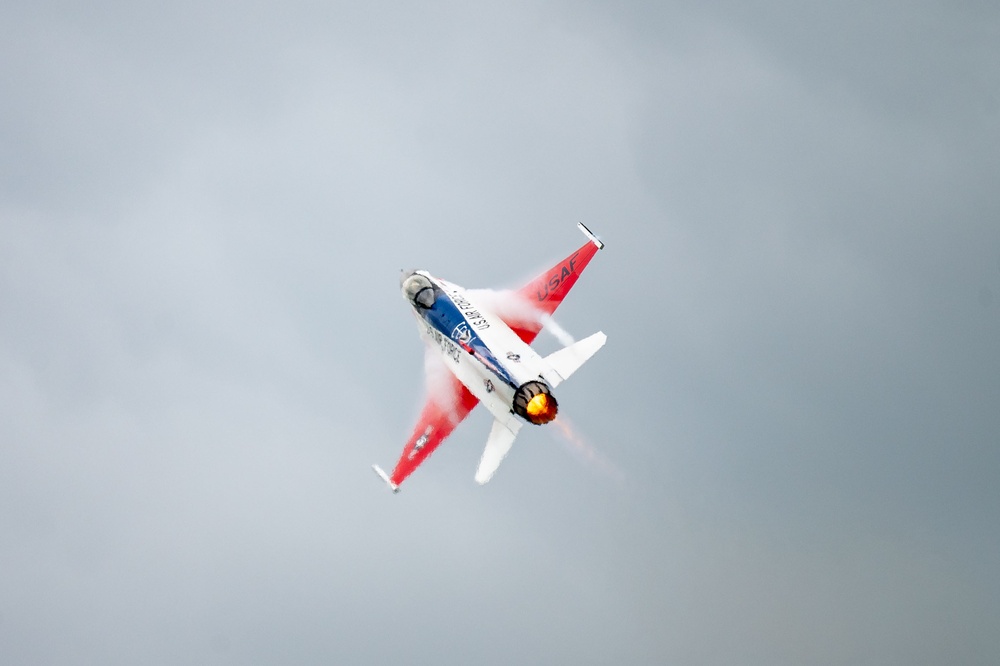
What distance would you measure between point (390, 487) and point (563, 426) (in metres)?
9.90

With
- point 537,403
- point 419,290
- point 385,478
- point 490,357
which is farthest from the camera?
point 419,290

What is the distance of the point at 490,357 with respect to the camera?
251 feet

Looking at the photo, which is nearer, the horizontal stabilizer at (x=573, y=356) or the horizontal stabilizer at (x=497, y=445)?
the horizontal stabilizer at (x=497, y=445)

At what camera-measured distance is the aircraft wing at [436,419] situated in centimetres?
8031

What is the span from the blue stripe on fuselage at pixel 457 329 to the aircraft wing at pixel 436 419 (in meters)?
2.64

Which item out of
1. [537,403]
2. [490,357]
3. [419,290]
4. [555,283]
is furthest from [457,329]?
[555,283]

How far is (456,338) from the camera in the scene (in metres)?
79.1

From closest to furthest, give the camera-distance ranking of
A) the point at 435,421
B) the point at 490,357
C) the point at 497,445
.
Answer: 1. the point at 497,445
2. the point at 490,357
3. the point at 435,421

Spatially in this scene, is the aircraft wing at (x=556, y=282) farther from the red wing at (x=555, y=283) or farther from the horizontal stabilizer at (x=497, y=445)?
the horizontal stabilizer at (x=497, y=445)

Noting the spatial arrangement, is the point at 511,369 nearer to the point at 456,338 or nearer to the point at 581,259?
the point at 456,338

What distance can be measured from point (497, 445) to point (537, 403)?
3.31 metres

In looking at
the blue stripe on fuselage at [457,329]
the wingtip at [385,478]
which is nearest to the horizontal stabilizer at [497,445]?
the blue stripe on fuselage at [457,329]

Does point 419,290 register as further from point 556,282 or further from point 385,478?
point 385,478

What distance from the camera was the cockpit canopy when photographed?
81.8m
